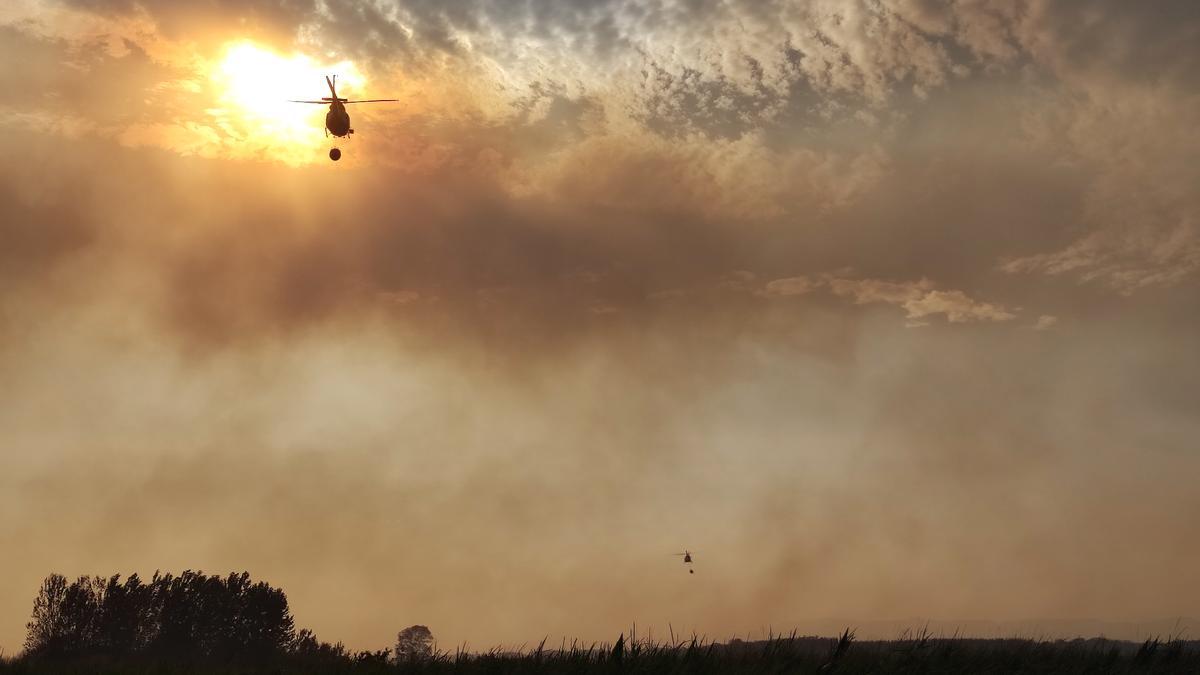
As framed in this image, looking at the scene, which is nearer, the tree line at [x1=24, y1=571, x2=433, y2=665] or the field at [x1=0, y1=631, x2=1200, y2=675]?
the field at [x1=0, y1=631, x2=1200, y2=675]

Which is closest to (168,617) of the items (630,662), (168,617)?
(168,617)

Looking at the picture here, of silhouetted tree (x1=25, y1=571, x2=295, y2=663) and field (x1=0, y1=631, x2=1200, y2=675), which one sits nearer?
field (x1=0, y1=631, x2=1200, y2=675)

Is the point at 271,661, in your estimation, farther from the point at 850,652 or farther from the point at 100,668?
the point at 850,652

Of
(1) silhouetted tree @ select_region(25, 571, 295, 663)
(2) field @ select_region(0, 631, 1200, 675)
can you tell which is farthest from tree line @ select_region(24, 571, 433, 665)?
(2) field @ select_region(0, 631, 1200, 675)

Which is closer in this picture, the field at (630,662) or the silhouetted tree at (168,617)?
the field at (630,662)

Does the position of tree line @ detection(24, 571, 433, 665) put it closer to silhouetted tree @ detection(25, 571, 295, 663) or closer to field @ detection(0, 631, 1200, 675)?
silhouetted tree @ detection(25, 571, 295, 663)

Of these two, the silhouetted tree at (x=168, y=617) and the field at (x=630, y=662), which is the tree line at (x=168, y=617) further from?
the field at (x=630, y=662)

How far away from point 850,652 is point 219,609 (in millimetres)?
82963

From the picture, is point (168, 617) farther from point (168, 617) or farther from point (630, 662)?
A: point (630, 662)

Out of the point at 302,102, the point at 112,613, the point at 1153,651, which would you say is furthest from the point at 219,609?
the point at 1153,651

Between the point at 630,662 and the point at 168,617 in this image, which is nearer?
the point at 630,662

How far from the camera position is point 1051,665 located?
24781 millimetres

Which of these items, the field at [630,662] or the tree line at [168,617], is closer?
the field at [630,662]

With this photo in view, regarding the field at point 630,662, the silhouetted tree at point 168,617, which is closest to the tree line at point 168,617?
the silhouetted tree at point 168,617
